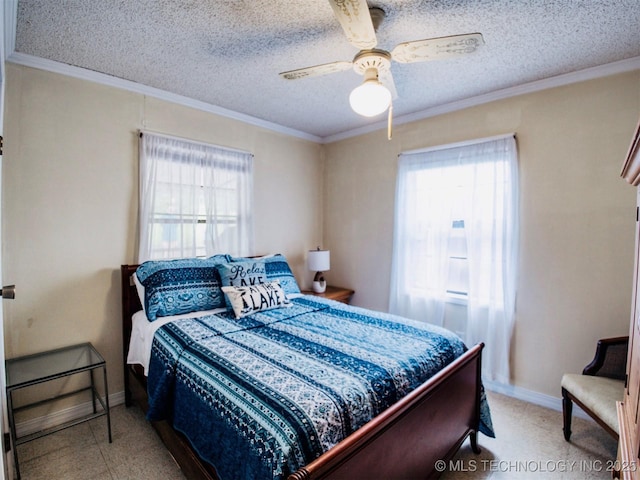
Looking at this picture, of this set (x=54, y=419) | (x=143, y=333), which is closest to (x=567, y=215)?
(x=143, y=333)

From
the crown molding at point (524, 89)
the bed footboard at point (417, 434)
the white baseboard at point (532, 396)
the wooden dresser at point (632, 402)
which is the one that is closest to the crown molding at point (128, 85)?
the crown molding at point (524, 89)

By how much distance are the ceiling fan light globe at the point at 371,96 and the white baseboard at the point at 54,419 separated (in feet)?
9.39

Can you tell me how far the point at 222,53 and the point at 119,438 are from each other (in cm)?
Answer: 267

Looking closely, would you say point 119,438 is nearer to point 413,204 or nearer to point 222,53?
point 222,53

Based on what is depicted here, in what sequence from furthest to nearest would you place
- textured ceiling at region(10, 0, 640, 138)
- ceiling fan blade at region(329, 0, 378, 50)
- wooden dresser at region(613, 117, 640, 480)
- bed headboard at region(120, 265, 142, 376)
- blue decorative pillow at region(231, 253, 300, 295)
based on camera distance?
blue decorative pillow at region(231, 253, 300, 295), bed headboard at region(120, 265, 142, 376), textured ceiling at region(10, 0, 640, 138), ceiling fan blade at region(329, 0, 378, 50), wooden dresser at region(613, 117, 640, 480)

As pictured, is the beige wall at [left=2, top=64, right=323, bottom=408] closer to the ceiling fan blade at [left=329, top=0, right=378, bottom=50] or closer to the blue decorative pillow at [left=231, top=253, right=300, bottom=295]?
the blue decorative pillow at [left=231, top=253, right=300, bottom=295]

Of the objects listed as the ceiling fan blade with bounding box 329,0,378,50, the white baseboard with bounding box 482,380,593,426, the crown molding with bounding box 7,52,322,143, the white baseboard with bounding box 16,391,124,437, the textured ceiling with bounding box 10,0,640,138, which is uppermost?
the textured ceiling with bounding box 10,0,640,138

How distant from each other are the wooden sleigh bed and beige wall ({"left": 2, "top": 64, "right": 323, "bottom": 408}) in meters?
0.78

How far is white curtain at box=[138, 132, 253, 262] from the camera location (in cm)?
267

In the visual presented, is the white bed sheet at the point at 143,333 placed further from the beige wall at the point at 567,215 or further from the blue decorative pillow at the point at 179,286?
the beige wall at the point at 567,215

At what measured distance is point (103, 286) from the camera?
8.18ft

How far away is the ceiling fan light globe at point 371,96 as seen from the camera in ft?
5.56

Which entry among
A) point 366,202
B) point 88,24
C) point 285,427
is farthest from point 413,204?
point 88,24

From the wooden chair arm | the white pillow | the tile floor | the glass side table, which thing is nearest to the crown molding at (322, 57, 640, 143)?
the wooden chair arm
